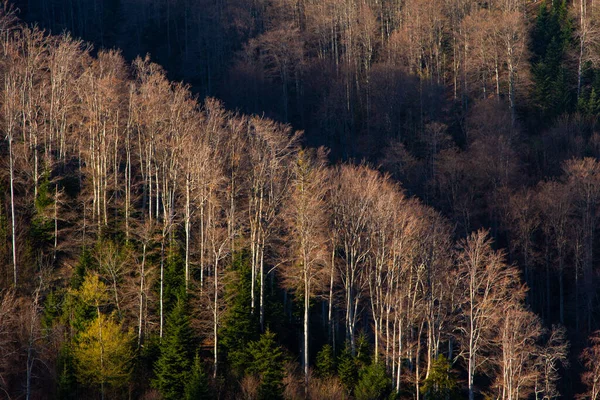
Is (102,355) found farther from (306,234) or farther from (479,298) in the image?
(479,298)

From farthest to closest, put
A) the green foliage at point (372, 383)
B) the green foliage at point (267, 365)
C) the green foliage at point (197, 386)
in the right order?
the green foliage at point (372, 383) < the green foliage at point (267, 365) < the green foliage at point (197, 386)

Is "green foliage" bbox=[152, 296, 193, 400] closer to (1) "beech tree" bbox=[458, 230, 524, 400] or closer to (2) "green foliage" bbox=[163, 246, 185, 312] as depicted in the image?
(2) "green foliage" bbox=[163, 246, 185, 312]

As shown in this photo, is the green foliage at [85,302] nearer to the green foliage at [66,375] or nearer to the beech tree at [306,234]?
the green foliage at [66,375]

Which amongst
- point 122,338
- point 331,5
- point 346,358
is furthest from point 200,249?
point 331,5

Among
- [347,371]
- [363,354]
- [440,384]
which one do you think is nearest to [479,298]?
[440,384]

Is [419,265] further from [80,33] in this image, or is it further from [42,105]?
[80,33]

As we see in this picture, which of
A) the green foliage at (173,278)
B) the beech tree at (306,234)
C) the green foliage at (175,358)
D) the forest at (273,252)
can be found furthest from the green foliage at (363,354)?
the green foliage at (173,278)

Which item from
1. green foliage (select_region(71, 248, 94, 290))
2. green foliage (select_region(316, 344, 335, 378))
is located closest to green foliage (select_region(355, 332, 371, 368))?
→ green foliage (select_region(316, 344, 335, 378))
